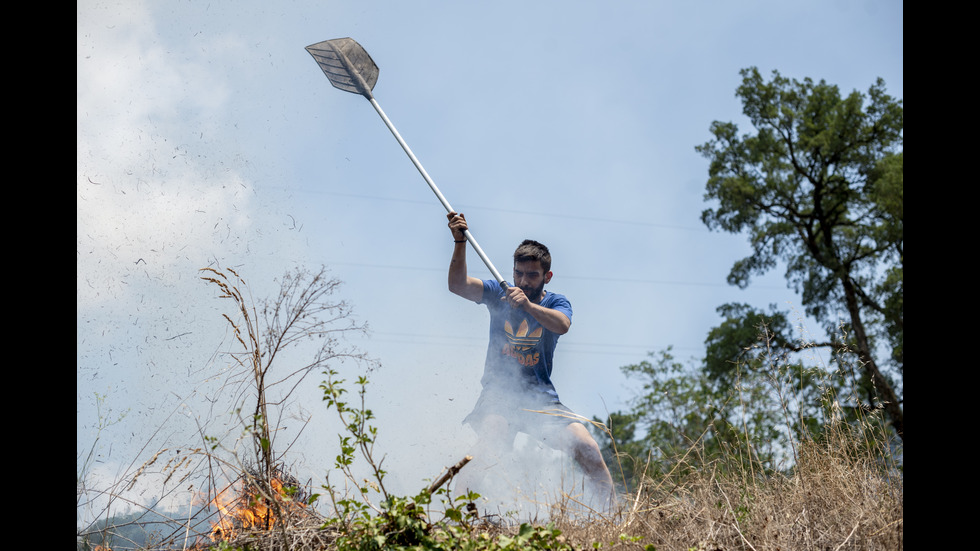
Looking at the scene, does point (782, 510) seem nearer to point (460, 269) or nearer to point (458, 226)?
point (460, 269)

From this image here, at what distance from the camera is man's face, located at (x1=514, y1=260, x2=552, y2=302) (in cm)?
568

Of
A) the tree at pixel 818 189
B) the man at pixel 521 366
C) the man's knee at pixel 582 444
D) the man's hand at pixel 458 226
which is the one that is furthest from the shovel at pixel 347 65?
the tree at pixel 818 189

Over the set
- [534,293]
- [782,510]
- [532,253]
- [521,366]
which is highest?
[532,253]

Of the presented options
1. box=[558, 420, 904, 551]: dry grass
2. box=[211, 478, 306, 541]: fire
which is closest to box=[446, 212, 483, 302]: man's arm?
box=[558, 420, 904, 551]: dry grass

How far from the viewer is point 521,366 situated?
5480 mm

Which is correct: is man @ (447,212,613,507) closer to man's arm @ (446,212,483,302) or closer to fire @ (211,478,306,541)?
man's arm @ (446,212,483,302)

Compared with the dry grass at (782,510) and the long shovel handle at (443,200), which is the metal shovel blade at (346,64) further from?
the dry grass at (782,510)

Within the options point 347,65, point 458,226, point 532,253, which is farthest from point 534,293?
point 347,65

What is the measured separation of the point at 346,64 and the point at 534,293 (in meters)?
2.28

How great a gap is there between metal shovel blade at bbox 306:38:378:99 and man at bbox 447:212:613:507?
57.0 inches
